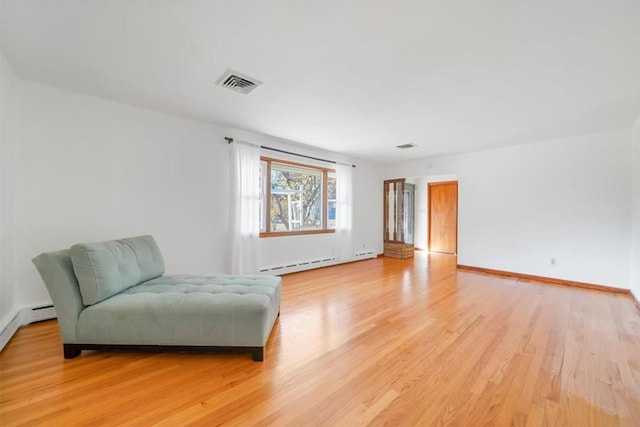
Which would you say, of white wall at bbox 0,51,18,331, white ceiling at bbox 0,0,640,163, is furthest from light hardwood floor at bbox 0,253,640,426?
white ceiling at bbox 0,0,640,163

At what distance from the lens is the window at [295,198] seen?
4.23 metres

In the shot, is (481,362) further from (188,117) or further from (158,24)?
(188,117)

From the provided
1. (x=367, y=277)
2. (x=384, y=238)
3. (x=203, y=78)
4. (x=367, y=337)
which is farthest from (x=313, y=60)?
(x=384, y=238)

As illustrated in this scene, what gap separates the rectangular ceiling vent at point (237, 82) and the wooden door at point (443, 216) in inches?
248

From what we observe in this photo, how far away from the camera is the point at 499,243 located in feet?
15.0

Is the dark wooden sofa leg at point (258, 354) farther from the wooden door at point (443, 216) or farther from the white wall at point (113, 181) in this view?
the wooden door at point (443, 216)

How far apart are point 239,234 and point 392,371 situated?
2.69m

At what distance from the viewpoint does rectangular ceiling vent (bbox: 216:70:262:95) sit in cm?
222

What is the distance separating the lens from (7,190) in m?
2.17

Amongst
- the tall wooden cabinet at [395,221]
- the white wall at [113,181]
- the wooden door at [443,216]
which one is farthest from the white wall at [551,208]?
the white wall at [113,181]

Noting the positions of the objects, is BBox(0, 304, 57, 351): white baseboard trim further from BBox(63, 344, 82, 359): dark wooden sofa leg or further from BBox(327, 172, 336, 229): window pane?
BBox(327, 172, 336, 229): window pane

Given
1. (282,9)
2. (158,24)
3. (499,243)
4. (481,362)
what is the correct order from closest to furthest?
1. (282,9)
2. (158,24)
3. (481,362)
4. (499,243)

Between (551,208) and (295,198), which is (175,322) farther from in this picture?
(551,208)

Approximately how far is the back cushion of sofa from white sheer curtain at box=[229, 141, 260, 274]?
1.24 metres
